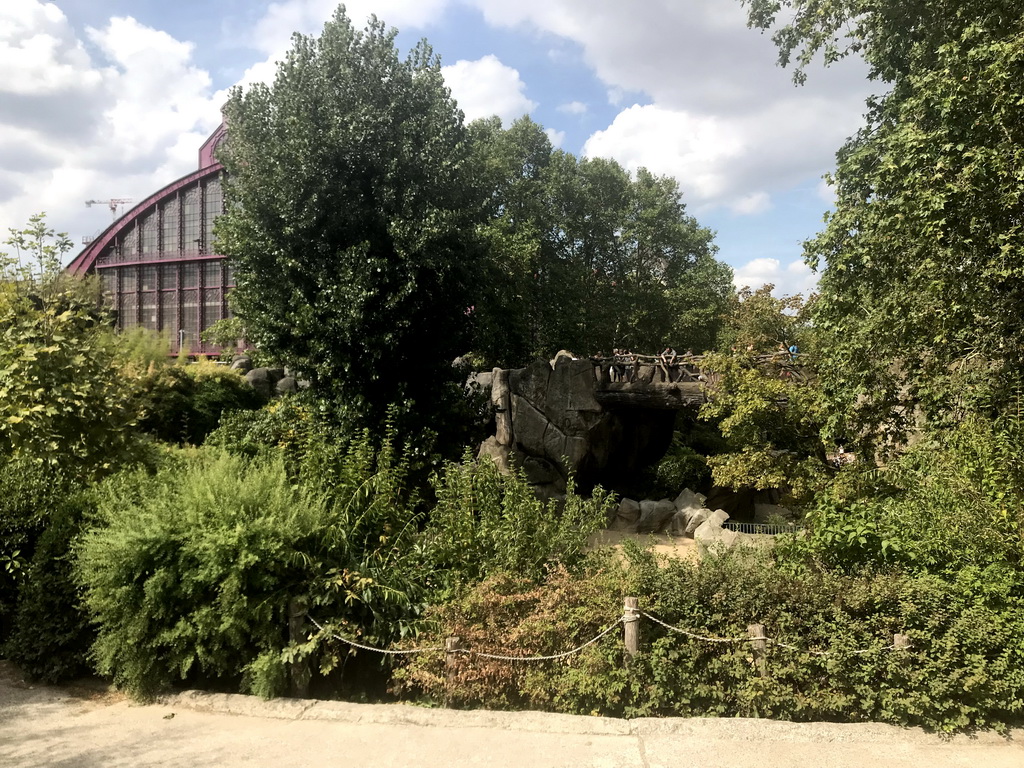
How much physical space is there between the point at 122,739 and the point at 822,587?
18.3ft

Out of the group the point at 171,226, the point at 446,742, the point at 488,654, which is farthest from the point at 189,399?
the point at 171,226

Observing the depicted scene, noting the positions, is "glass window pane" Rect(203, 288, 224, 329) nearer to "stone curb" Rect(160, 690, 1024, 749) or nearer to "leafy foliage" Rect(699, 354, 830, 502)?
"leafy foliage" Rect(699, 354, 830, 502)

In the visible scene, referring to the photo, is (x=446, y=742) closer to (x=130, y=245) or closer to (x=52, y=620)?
(x=52, y=620)

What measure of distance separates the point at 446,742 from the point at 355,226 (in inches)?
345

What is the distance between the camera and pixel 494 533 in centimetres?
664

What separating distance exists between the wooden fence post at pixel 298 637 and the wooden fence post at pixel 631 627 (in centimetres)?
283

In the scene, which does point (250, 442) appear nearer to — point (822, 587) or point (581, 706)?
point (581, 706)

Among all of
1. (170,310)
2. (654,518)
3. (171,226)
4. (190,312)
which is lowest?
(654,518)

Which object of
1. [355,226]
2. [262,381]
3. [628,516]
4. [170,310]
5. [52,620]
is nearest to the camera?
[52,620]

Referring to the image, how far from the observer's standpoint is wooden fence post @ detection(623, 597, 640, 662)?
5.58m

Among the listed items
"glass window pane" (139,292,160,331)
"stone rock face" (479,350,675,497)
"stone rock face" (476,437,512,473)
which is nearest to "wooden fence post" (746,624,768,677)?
"stone rock face" (476,437,512,473)

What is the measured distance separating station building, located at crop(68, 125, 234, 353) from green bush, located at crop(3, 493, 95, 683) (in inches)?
1009

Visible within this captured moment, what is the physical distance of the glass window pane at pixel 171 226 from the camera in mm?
31656

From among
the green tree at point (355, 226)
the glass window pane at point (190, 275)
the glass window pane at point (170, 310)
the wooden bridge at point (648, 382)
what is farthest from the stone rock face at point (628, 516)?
the glass window pane at point (170, 310)
